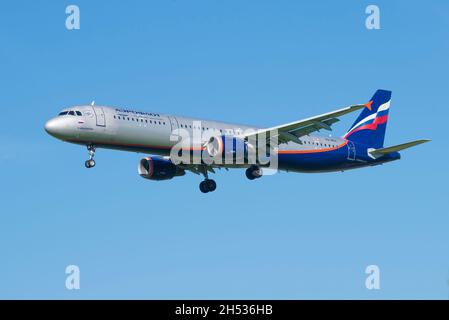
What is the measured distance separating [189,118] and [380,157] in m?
16.0

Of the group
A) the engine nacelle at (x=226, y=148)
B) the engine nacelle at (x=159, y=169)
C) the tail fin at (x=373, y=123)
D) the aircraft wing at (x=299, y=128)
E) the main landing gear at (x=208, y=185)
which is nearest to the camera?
the aircraft wing at (x=299, y=128)

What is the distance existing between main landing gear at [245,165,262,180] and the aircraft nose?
46.9 feet

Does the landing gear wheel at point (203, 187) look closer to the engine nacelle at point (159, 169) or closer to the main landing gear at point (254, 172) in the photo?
the engine nacelle at point (159, 169)

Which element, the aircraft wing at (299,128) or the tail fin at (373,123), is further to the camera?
the tail fin at (373,123)

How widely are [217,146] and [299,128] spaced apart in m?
5.75

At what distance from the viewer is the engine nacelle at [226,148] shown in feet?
194

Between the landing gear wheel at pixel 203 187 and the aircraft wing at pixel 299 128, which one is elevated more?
the aircraft wing at pixel 299 128

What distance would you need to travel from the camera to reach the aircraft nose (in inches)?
2221

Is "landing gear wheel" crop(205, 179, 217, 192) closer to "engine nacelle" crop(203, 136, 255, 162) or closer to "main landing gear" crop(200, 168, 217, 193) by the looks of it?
"main landing gear" crop(200, 168, 217, 193)

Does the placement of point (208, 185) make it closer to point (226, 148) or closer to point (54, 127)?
point (226, 148)

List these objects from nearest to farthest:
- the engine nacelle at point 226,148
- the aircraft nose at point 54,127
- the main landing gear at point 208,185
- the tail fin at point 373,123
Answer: the aircraft nose at point 54,127 → the engine nacelle at point 226,148 → the main landing gear at point 208,185 → the tail fin at point 373,123

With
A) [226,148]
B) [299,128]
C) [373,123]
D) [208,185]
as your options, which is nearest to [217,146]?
[226,148]

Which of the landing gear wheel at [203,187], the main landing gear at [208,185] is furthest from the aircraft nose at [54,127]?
the landing gear wheel at [203,187]

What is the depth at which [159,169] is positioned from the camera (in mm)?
64875
